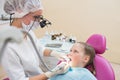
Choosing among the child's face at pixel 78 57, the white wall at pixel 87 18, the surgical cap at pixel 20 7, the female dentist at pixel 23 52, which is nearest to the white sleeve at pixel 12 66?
the female dentist at pixel 23 52

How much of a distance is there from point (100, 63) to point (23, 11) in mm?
736

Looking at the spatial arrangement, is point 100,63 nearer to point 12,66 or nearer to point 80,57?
point 80,57

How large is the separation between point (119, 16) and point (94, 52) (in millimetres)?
1784

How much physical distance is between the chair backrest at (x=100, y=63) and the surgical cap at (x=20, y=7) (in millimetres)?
583

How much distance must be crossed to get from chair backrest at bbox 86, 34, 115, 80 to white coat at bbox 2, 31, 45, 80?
1.60 feet

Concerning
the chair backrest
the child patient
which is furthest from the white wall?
the child patient

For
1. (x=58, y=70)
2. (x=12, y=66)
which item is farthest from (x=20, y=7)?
(x=58, y=70)

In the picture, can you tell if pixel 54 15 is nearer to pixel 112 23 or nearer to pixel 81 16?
pixel 81 16

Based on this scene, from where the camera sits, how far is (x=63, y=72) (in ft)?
4.58

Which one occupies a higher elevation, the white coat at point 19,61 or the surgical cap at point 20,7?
the surgical cap at point 20,7

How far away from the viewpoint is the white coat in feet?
4.28

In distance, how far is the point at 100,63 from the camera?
1.58m

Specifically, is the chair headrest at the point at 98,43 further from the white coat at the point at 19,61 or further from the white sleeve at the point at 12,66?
the white sleeve at the point at 12,66

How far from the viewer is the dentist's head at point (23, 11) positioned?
4.63ft
